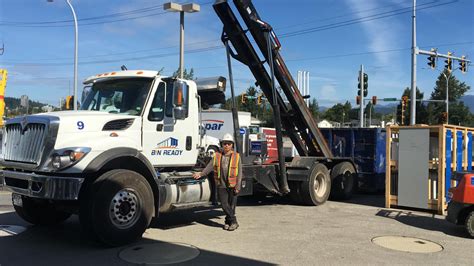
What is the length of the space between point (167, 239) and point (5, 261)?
242cm

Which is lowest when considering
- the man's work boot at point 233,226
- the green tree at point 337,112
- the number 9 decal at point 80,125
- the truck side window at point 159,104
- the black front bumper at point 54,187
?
the man's work boot at point 233,226

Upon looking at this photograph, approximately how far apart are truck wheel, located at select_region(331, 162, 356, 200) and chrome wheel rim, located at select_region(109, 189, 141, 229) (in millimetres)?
6934

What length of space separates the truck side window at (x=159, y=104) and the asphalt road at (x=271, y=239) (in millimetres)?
2026

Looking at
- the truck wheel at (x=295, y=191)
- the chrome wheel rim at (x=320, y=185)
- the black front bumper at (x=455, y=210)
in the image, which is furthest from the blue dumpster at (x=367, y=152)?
the black front bumper at (x=455, y=210)

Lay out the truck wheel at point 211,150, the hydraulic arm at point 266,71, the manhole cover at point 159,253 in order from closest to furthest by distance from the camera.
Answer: the manhole cover at point 159,253, the truck wheel at point 211,150, the hydraulic arm at point 266,71

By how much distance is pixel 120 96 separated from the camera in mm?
8086

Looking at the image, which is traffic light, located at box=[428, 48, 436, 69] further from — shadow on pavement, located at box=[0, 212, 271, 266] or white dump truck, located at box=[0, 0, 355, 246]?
shadow on pavement, located at box=[0, 212, 271, 266]

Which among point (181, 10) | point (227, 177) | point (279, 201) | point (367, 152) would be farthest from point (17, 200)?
point (181, 10)

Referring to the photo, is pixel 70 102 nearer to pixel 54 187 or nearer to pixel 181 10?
pixel 54 187

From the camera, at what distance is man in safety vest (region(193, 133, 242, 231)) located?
8374 mm

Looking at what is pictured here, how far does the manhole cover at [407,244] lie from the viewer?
730 centimetres

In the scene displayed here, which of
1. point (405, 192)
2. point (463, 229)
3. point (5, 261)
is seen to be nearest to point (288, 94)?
point (405, 192)

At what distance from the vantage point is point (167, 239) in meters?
7.61

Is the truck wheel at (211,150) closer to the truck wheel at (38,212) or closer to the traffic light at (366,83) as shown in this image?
the truck wheel at (38,212)
